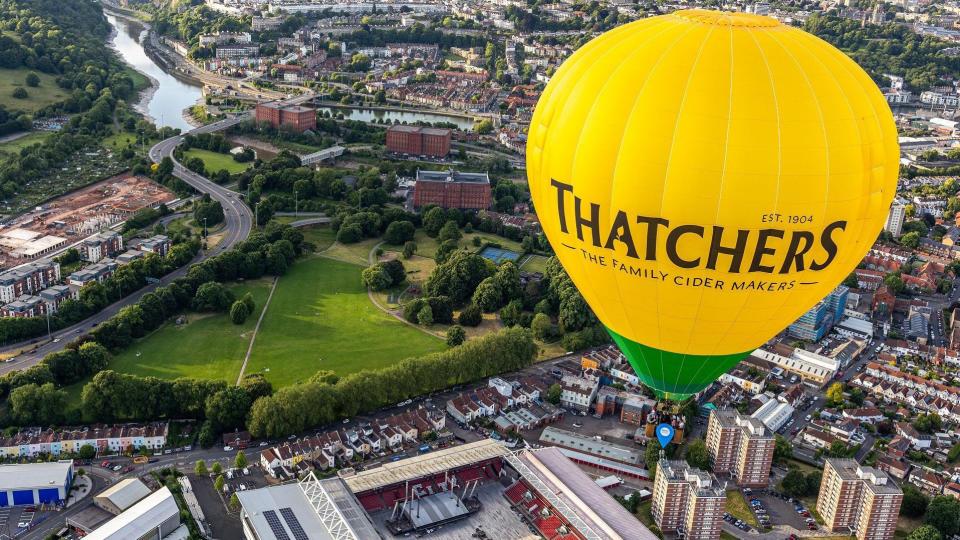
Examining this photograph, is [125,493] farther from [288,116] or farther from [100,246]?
[288,116]

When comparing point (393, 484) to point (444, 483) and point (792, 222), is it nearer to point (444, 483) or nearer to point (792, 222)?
point (444, 483)

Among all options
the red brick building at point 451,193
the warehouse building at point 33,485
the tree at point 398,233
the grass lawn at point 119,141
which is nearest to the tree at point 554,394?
the warehouse building at point 33,485

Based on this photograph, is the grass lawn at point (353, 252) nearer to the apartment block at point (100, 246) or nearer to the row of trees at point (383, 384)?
the apartment block at point (100, 246)

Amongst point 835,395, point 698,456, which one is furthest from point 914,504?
point 835,395

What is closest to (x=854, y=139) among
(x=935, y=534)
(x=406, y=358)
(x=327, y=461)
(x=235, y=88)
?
(x=935, y=534)

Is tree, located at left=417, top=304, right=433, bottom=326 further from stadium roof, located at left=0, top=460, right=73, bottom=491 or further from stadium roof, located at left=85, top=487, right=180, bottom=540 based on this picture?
stadium roof, located at left=0, top=460, right=73, bottom=491

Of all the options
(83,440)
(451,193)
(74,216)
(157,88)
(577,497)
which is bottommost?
(83,440)
